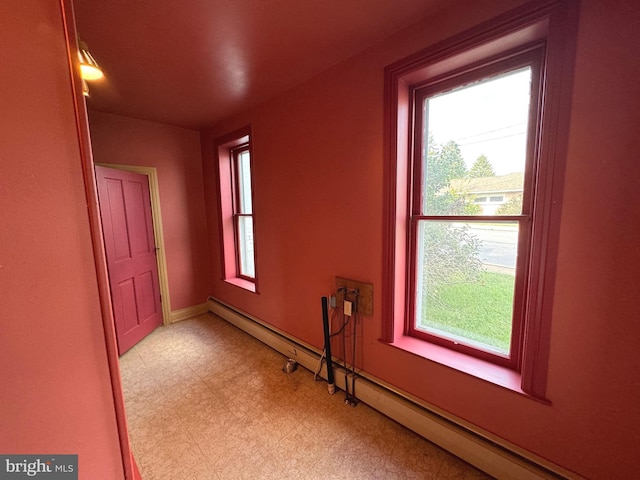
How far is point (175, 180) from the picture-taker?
11.2 ft

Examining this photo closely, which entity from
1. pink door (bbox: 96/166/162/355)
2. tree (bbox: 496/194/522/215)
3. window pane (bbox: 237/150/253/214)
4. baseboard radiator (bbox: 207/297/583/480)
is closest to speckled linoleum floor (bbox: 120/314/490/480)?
baseboard radiator (bbox: 207/297/583/480)

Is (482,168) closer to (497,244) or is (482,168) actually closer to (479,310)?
(497,244)

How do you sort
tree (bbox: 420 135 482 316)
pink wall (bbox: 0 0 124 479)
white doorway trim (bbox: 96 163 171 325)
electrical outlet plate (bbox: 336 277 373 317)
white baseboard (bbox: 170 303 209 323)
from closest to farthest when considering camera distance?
pink wall (bbox: 0 0 124 479) → tree (bbox: 420 135 482 316) → electrical outlet plate (bbox: 336 277 373 317) → white doorway trim (bbox: 96 163 171 325) → white baseboard (bbox: 170 303 209 323)

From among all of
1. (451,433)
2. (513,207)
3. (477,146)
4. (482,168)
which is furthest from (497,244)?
(451,433)

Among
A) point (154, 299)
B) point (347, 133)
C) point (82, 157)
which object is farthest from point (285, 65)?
point (154, 299)

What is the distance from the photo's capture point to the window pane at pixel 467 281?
1.48 meters

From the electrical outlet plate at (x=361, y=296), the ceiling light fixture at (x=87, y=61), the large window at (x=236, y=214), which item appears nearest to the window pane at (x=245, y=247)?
the large window at (x=236, y=214)

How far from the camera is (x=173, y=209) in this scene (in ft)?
11.2

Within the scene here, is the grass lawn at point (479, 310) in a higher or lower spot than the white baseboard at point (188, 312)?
higher

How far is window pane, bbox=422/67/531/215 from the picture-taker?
4.51 feet

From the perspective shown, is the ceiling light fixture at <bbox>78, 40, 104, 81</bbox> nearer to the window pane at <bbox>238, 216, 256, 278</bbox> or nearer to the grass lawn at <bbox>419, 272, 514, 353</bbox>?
the window pane at <bbox>238, 216, 256, 278</bbox>

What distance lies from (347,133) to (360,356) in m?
1.68

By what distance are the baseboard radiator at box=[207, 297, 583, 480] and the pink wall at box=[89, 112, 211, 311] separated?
85.2 inches

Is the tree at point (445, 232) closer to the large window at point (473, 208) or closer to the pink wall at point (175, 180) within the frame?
the large window at point (473, 208)
